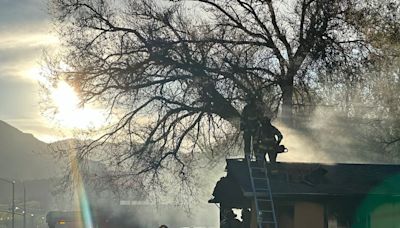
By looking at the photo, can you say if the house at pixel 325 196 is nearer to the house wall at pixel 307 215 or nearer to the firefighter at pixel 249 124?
the house wall at pixel 307 215

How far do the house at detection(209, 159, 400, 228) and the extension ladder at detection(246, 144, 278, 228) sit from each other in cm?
17

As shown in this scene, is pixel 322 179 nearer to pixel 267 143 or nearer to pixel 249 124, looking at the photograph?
pixel 267 143

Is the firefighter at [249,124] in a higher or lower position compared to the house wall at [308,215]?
higher

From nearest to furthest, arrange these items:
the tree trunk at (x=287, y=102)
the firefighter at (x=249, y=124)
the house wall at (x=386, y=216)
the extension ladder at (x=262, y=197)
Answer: the extension ladder at (x=262, y=197) → the house wall at (x=386, y=216) → the firefighter at (x=249, y=124) → the tree trunk at (x=287, y=102)

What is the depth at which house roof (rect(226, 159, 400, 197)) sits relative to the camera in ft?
52.3

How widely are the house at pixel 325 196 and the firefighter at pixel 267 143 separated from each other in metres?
0.77

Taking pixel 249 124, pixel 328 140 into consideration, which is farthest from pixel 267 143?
pixel 328 140

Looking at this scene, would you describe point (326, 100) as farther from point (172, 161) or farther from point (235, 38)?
point (172, 161)

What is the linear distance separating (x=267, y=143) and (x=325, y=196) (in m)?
2.95

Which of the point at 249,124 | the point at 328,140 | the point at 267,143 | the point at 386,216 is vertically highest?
the point at 249,124

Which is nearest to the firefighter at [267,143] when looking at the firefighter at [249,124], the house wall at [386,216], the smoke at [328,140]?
the firefighter at [249,124]

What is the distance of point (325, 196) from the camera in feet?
52.0

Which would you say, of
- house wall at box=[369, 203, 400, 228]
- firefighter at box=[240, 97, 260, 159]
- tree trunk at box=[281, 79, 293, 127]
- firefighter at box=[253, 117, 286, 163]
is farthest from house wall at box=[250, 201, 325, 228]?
tree trunk at box=[281, 79, 293, 127]

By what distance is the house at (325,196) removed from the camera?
628 inches
